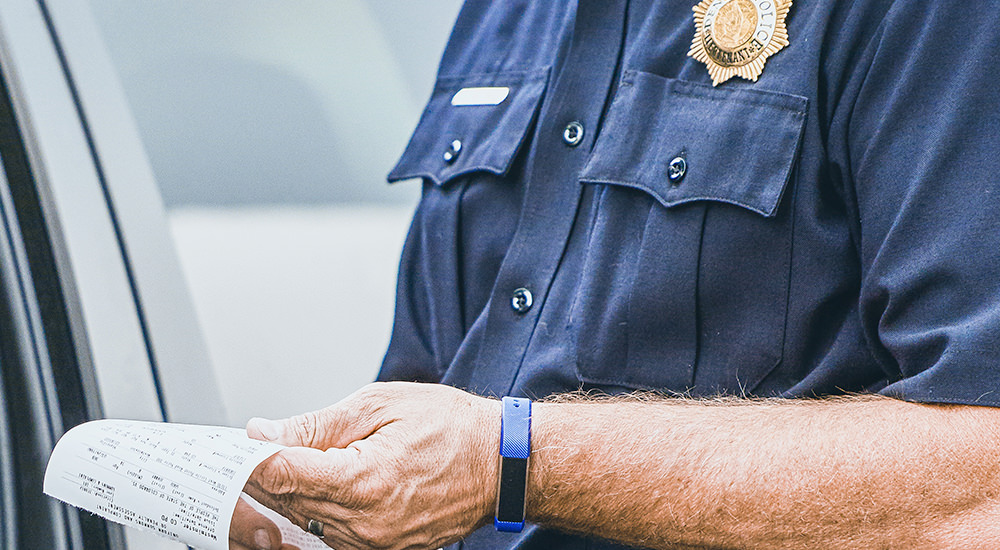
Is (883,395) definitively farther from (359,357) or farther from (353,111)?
(353,111)

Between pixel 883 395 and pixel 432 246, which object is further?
pixel 432 246

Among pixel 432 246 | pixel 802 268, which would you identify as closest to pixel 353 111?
pixel 432 246

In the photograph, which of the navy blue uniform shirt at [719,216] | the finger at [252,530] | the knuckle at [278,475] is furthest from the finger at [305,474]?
the navy blue uniform shirt at [719,216]

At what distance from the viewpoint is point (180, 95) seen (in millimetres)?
1332

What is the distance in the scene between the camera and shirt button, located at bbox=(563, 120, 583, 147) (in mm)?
1119

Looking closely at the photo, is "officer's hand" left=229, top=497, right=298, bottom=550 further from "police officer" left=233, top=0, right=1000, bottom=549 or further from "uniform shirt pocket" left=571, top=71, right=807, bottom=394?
"uniform shirt pocket" left=571, top=71, right=807, bottom=394

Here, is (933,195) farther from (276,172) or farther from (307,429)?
(276,172)

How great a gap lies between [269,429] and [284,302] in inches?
20.3

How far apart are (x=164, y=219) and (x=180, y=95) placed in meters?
0.20

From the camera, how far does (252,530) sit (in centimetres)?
96

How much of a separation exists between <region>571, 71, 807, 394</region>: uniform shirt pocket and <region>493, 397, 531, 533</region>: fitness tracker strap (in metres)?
0.13

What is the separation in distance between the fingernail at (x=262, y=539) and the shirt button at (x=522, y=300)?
14.4 inches

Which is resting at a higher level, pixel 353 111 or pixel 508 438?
pixel 353 111

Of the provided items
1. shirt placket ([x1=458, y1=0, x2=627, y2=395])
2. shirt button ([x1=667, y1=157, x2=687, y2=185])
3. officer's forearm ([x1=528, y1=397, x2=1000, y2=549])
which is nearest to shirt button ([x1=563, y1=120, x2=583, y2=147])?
shirt placket ([x1=458, y1=0, x2=627, y2=395])
